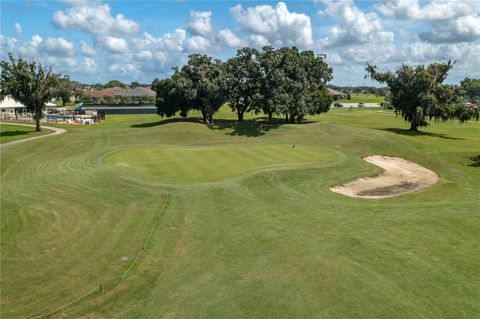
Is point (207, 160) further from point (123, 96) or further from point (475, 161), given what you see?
point (123, 96)

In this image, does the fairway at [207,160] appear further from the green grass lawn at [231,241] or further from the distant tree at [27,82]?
the distant tree at [27,82]

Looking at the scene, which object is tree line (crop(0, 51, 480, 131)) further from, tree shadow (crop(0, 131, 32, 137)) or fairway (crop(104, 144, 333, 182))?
fairway (crop(104, 144, 333, 182))

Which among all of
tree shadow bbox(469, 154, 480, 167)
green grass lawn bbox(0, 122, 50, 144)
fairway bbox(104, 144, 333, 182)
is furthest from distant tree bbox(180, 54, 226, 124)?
tree shadow bbox(469, 154, 480, 167)

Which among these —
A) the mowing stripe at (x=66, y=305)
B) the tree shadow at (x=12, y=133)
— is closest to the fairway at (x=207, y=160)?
the mowing stripe at (x=66, y=305)

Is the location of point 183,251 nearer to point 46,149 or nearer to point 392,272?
point 392,272

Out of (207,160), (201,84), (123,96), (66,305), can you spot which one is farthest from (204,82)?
(123,96)

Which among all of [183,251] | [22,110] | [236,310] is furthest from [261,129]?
[22,110]

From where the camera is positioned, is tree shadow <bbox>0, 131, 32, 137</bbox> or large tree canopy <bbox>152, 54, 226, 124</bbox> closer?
tree shadow <bbox>0, 131, 32, 137</bbox>
